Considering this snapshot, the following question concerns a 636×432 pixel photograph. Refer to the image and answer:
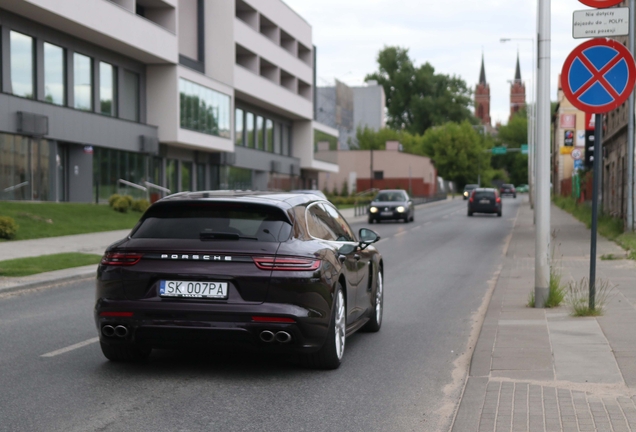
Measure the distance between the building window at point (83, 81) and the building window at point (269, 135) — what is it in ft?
82.8

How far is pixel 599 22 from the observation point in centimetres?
948

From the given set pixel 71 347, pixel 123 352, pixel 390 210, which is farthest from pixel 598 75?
pixel 390 210

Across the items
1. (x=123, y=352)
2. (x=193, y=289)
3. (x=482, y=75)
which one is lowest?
(x=123, y=352)

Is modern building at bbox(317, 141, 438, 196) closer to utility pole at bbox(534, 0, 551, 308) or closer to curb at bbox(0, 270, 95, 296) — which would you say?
curb at bbox(0, 270, 95, 296)

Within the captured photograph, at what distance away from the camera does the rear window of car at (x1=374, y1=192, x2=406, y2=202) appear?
41.9 metres

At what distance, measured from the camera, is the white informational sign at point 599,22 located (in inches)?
372

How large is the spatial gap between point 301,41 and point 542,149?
58.1 meters

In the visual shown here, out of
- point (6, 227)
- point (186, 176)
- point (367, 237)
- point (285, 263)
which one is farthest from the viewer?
point (186, 176)

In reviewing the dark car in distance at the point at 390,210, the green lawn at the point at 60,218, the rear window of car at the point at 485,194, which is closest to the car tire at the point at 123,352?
the green lawn at the point at 60,218

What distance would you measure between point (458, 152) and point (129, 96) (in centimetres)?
8153

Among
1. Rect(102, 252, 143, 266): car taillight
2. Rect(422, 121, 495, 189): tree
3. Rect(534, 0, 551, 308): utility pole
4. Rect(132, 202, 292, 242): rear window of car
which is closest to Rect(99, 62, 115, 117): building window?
Rect(534, 0, 551, 308): utility pole

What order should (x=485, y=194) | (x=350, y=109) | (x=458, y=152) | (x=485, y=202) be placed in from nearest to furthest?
(x=485, y=202), (x=485, y=194), (x=350, y=109), (x=458, y=152)

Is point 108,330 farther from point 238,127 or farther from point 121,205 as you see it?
point 238,127

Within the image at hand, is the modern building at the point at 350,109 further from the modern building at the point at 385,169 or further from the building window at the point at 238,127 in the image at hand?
the building window at the point at 238,127
